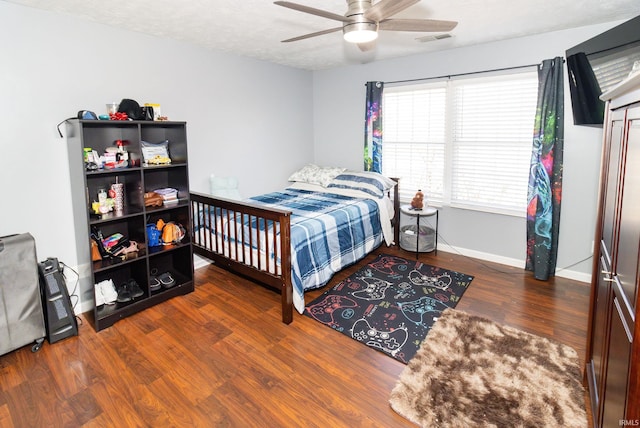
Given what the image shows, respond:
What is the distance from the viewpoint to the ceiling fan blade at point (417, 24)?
1.97 m

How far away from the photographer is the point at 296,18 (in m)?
2.80

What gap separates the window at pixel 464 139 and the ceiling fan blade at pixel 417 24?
193 centimetres

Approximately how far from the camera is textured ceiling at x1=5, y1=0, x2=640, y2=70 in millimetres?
2518

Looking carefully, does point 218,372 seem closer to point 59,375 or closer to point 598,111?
point 59,375

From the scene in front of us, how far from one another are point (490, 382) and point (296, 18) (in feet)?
9.43

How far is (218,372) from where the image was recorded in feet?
7.20

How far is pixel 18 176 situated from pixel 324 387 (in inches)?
103

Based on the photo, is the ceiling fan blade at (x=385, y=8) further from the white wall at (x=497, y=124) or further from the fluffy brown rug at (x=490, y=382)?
the white wall at (x=497, y=124)

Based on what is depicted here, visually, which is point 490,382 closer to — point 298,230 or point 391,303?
point 391,303

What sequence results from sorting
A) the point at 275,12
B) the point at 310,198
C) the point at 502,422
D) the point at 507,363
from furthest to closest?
1. the point at 310,198
2. the point at 275,12
3. the point at 507,363
4. the point at 502,422

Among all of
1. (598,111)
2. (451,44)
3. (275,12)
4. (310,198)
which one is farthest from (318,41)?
(598,111)

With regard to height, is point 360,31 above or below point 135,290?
above

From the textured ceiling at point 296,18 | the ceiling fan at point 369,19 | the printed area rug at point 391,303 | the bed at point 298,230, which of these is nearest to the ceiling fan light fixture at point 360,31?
the ceiling fan at point 369,19

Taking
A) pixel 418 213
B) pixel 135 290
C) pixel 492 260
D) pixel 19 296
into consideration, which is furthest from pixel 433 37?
pixel 19 296
